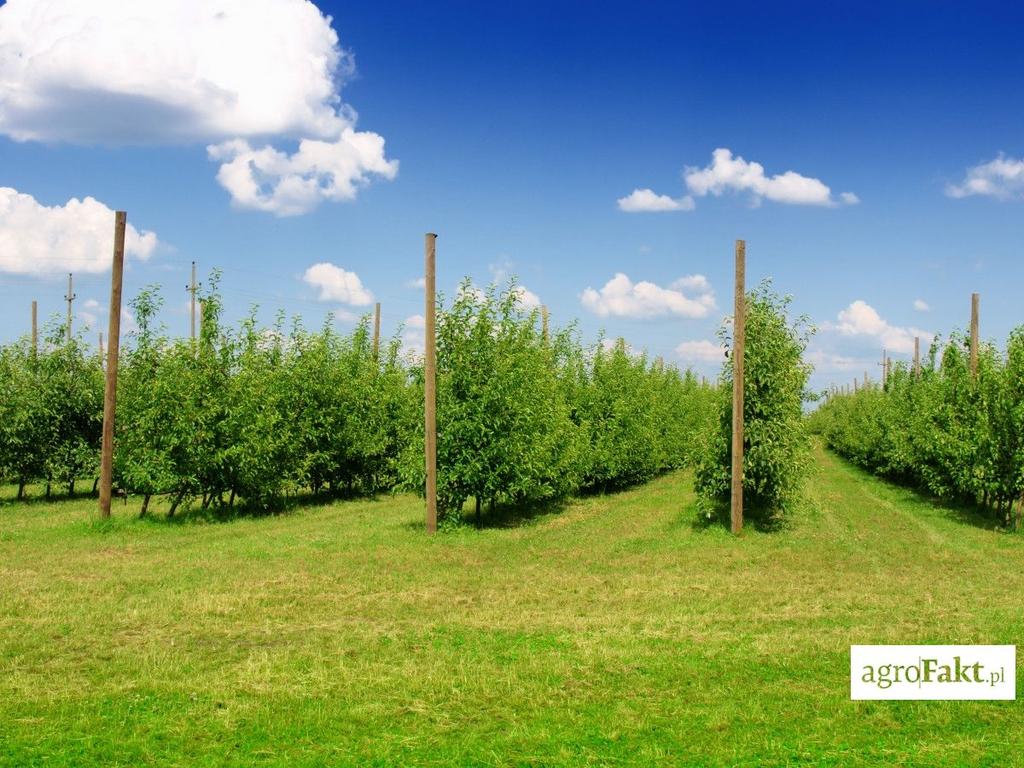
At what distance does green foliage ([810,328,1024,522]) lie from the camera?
22109 mm

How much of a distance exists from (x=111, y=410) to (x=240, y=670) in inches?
578

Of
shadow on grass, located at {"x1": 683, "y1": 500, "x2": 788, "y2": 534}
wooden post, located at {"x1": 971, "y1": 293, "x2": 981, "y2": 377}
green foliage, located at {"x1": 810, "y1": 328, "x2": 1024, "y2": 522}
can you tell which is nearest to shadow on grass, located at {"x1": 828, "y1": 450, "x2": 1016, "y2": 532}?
green foliage, located at {"x1": 810, "y1": 328, "x2": 1024, "y2": 522}

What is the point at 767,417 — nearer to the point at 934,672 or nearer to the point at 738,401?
the point at 738,401

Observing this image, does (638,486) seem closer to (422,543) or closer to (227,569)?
(422,543)

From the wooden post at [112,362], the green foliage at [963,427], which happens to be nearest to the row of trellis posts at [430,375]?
the wooden post at [112,362]

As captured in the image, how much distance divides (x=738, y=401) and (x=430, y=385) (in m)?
7.73

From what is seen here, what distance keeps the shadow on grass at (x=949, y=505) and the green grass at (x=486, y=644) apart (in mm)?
4687

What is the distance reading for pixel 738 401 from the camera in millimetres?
19625

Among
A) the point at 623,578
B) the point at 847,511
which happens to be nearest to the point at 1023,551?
the point at 847,511

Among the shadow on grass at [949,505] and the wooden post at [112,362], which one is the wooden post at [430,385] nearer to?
the wooden post at [112,362]

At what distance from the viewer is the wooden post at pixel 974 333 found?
2641cm

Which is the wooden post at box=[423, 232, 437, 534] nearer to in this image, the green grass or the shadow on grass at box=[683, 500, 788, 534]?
the green grass

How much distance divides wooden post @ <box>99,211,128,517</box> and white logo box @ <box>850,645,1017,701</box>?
19.2 m

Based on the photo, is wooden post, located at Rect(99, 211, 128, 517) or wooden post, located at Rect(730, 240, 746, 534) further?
wooden post, located at Rect(99, 211, 128, 517)
